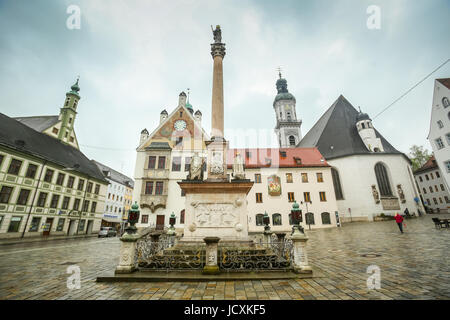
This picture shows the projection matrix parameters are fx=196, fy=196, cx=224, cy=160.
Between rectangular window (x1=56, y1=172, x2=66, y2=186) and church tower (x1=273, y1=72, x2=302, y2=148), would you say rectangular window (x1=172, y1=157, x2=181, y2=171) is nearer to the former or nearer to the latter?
rectangular window (x1=56, y1=172, x2=66, y2=186)

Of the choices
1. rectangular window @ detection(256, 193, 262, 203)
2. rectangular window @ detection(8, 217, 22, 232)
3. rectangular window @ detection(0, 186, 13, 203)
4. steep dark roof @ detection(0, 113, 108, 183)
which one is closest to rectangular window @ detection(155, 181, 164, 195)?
steep dark roof @ detection(0, 113, 108, 183)

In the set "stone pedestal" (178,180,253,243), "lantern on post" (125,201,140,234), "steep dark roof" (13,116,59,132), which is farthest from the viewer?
→ "steep dark roof" (13,116,59,132)

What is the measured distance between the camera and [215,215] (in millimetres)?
6934

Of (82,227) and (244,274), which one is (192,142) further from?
(244,274)

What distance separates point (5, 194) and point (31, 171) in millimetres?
3188

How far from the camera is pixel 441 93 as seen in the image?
27.8m

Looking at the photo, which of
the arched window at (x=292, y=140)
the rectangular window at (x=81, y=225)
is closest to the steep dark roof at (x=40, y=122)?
the rectangular window at (x=81, y=225)

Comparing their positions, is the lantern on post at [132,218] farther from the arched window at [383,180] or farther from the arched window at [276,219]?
the arched window at [383,180]

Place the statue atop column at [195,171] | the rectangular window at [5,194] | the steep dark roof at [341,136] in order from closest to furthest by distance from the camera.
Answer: the statue atop column at [195,171] < the rectangular window at [5,194] < the steep dark roof at [341,136]

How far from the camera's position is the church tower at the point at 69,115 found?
31.8 m

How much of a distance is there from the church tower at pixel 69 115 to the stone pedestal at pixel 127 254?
114ft

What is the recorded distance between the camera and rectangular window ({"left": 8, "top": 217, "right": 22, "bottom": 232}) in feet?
63.7
